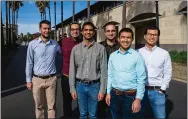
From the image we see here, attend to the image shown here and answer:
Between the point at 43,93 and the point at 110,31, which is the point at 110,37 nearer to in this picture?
the point at 110,31

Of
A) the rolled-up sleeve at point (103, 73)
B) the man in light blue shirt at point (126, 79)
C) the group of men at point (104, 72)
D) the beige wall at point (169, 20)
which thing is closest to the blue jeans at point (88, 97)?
the group of men at point (104, 72)

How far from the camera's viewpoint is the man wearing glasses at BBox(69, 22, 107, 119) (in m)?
4.68

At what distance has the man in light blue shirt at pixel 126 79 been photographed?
13.5ft

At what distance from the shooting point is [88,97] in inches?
189

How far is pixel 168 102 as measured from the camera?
809 centimetres

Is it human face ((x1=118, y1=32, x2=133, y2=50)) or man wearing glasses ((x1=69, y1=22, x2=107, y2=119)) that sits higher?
human face ((x1=118, y1=32, x2=133, y2=50))

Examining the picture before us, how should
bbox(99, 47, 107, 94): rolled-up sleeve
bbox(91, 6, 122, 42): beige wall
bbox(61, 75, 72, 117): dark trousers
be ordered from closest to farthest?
bbox(99, 47, 107, 94): rolled-up sleeve
bbox(61, 75, 72, 117): dark trousers
bbox(91, 6, 122, 42): beige wall

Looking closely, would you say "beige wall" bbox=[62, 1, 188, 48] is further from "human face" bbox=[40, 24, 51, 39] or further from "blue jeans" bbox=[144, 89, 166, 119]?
"blue jeans" bbox=[144, 89, 166, 119]

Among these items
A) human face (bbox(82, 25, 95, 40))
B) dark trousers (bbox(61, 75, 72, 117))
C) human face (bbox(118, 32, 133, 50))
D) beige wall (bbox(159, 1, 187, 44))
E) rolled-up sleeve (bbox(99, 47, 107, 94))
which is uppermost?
beige wall (bbox(159, 1, 187, 44))

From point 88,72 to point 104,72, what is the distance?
25 cm

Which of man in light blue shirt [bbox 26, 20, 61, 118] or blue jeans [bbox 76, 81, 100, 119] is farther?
man in light blue shirt [bbox 26, 20, 61, 118]

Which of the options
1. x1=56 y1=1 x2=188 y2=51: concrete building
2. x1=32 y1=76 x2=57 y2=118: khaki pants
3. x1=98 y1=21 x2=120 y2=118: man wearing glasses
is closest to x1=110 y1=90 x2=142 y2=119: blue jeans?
x1=98 y1=21 x2=120 y2=118: man wearing glasses

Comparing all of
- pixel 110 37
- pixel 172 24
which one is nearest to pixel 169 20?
pixel 172 24

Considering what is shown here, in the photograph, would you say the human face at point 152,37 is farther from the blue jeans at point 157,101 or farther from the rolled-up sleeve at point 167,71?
the blue jeans at point 157,101
